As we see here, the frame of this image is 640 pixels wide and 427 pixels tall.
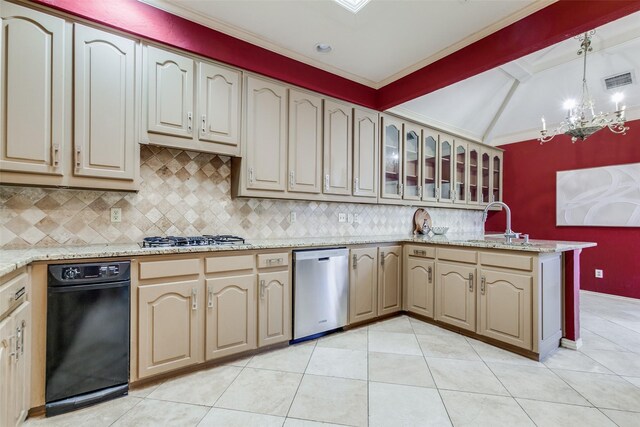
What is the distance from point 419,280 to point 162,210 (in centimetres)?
264

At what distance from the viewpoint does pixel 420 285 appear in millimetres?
3193

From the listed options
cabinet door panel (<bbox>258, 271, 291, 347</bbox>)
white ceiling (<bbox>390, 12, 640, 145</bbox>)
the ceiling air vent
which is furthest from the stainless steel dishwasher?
the ceiling air vent

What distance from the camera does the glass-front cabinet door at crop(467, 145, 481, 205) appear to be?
15.2ft

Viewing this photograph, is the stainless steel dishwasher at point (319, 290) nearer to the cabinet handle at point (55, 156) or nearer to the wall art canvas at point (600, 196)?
the cabinet handle at point (55, 156)

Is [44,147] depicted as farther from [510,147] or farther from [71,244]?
[510,147]

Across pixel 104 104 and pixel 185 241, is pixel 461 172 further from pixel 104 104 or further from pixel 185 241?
pixel 104 104

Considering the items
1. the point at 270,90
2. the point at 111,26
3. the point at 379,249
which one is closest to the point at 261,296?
the point at 379,249

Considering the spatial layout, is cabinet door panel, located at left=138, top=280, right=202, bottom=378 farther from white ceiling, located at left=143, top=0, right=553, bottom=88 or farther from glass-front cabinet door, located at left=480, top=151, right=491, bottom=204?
glass-front cabinet door, located at left=480, top=151, right=491, bottom=204

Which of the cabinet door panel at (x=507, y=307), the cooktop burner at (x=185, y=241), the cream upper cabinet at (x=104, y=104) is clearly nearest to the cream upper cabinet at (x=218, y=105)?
the cream upper cabinet at (x=104, y=104)

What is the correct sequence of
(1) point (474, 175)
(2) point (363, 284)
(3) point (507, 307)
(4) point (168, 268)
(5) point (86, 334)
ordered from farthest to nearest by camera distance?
(1) point (474, 175) < (2) point (363, 284) < (3) point (507, 307) < (4) point (168, 268) < (5) point (86, 334)

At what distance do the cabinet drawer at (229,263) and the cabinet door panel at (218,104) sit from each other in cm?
97

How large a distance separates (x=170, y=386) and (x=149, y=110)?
6.29 ft

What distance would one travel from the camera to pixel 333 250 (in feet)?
8.96

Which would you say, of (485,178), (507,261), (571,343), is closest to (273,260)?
(507,261)
